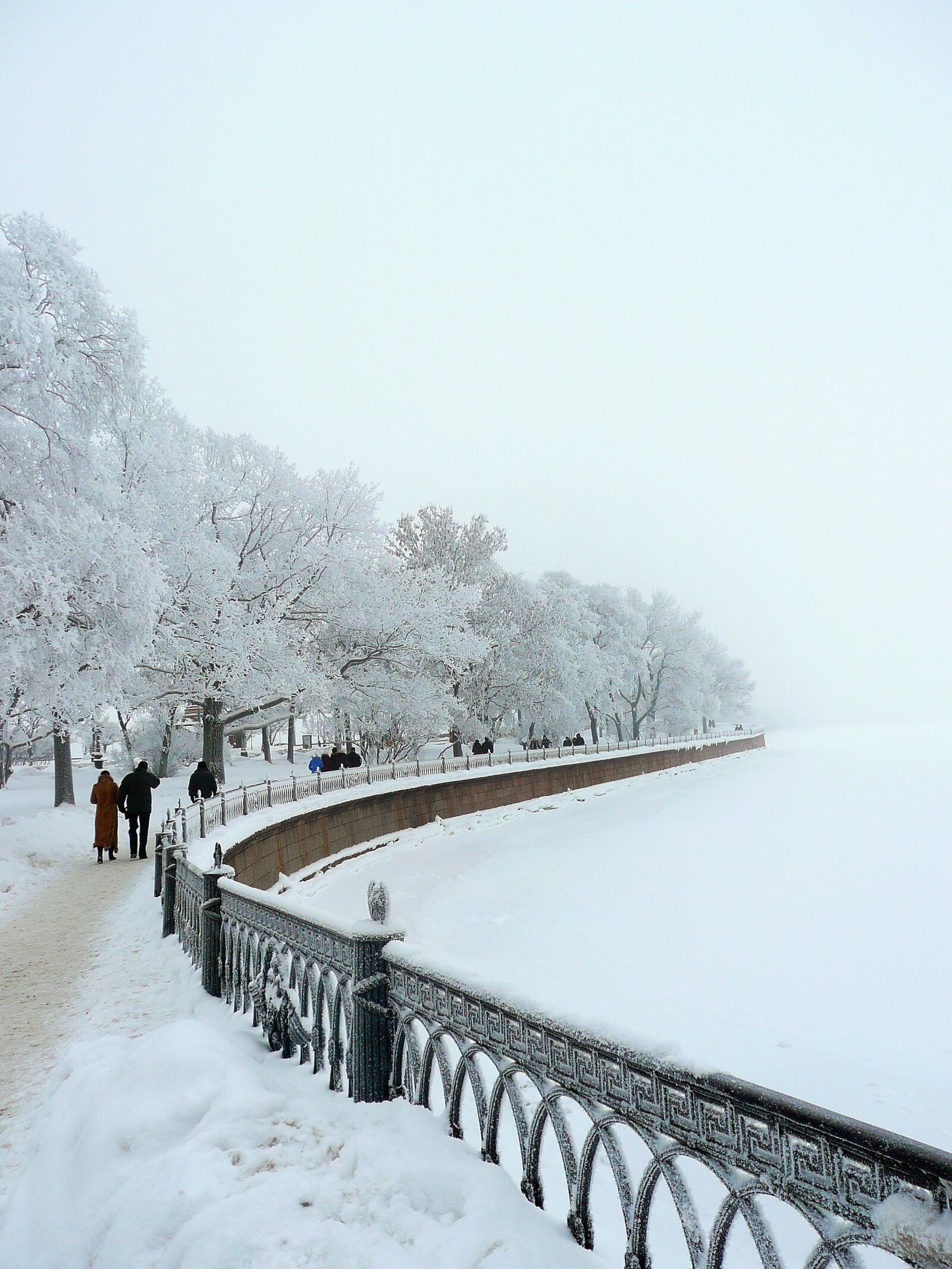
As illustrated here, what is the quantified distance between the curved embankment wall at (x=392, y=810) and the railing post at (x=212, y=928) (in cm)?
392

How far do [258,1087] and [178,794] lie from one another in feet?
78.3

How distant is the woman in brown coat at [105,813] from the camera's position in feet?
41.5

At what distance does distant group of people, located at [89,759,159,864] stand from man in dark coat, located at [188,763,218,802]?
5.49 ft

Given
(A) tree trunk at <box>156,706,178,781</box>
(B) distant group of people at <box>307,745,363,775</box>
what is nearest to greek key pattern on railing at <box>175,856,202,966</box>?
(B) distant group of people at <box>307,745,363,775</box>

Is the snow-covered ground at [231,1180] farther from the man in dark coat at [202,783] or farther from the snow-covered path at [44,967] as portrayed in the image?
the man in dark coat at [202,783]

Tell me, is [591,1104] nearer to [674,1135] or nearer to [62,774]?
[674,1135]

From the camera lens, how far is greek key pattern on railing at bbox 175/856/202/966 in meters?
6.45

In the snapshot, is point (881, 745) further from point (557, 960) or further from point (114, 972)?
point (114, 972)

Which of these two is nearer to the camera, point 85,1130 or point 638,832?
point 85,1130

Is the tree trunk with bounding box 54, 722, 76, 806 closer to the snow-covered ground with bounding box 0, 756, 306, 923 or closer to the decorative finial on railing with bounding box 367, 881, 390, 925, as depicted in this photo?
the snow-covered ground with bounding box 0, 756, 306, 923

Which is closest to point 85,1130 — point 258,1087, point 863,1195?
point 258,1087

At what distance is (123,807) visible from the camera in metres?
13.4

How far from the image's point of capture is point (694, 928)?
1425 centimetres

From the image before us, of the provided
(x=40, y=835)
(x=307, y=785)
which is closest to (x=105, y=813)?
(x=40, y=835)
